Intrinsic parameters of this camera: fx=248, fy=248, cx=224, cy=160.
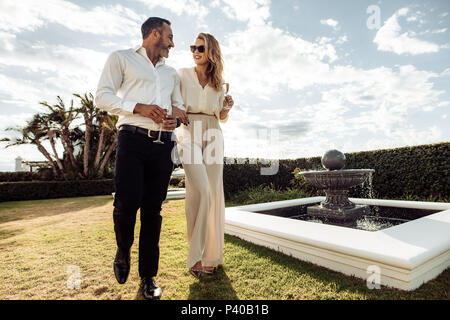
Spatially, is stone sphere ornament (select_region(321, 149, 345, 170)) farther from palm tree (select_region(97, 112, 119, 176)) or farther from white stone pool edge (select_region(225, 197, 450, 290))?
palm tree (select_region(97, 112, 119, 176))

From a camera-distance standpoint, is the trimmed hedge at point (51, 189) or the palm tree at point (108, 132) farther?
the palm tree at point (108, 132)

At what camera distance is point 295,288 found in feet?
7.44

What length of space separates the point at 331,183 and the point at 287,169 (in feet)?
21.4

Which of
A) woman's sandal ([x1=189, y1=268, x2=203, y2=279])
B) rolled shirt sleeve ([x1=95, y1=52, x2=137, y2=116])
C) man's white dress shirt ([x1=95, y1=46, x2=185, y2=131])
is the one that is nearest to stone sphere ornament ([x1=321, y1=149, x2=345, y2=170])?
woman's sandal ([x1=189, y1=268, x2=203, y2=279])

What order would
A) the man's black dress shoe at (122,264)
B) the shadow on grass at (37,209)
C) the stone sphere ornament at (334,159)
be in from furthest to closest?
the shadow on grass at (37,209)
the stone sphere ornament at (334,159)
the man's black dress shoe at (122,264)

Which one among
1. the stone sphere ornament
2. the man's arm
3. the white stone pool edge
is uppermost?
the man's arm

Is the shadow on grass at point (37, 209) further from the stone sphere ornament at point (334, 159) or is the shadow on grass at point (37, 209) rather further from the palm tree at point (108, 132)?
the stone sphere ornament at point (334, 159)

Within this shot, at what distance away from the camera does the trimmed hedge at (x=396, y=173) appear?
7691 mm

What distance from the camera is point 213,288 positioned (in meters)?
2.29

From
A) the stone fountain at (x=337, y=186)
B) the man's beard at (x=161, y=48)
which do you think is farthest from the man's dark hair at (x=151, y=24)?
the stone fountain at (x=337, y=186)

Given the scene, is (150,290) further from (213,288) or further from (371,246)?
(371,246)

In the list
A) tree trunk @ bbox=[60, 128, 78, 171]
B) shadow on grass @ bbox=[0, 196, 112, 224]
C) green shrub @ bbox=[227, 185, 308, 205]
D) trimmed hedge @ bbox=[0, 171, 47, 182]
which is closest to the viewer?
shadow on grass @ bbox=[0, 196, 112, 224]

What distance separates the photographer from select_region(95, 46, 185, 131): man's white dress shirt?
6.50 ft

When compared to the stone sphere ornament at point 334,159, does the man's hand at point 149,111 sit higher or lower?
higher
